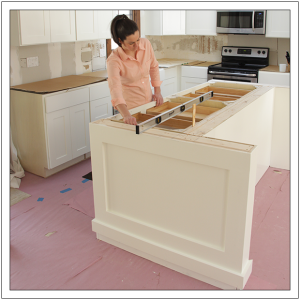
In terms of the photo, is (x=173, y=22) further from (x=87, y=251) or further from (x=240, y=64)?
(x=87, y=251)

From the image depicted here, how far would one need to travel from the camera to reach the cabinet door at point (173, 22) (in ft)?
16.4

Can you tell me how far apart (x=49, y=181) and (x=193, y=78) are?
8.73 feet

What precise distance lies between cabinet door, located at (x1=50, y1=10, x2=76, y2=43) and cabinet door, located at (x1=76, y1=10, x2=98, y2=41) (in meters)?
0.08

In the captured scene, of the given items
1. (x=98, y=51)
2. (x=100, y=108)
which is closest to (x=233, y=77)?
(x=98, y=51)

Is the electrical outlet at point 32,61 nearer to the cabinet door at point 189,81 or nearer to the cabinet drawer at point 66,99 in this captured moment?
the cabinet drawer at point 66,99

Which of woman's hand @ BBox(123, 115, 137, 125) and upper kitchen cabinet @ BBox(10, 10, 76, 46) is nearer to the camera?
woman's hand @ BBox(123, 115, 137, 125)

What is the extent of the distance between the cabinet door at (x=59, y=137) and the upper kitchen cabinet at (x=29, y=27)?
0.71 metres

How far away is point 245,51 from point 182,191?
360 cm

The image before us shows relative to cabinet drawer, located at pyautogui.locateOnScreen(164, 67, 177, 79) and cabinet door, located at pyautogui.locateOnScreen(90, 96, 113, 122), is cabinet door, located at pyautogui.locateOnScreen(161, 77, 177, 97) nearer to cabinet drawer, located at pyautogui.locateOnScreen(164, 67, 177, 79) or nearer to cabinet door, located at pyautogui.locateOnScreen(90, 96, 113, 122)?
cabinet drawer, located at pyautogui.locateOnScreen(164, 67, 177, 79)

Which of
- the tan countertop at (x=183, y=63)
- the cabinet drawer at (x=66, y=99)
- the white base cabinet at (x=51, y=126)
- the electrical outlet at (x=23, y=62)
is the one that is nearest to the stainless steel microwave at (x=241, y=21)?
the tan countertop at (x=183, y=63)

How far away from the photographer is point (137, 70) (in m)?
2.49

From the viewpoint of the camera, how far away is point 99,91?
3.71 m

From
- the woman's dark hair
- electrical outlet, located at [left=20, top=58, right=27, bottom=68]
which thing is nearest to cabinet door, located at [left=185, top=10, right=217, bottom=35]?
electrical outlet, located at [left=20, top=58, right=27, bottom=68]

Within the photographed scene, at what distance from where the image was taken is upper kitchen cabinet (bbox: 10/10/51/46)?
308cm
